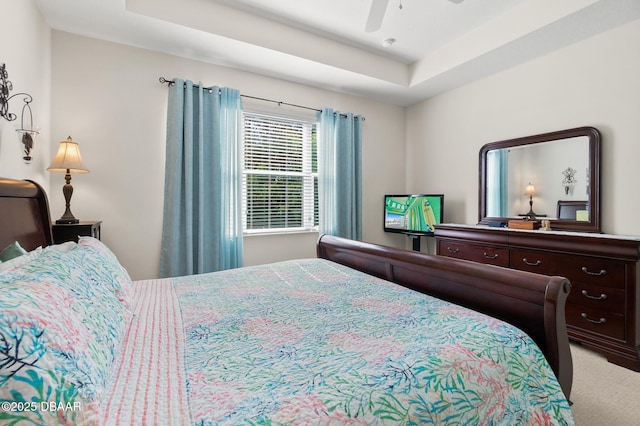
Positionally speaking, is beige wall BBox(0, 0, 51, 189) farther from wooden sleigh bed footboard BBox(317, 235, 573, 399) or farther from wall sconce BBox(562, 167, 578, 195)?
wall sconce BBox(562, 167, 578, 195)

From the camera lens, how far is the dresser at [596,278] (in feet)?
6.95

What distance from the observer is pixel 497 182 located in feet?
11.4

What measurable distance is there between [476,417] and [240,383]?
2.16 feet

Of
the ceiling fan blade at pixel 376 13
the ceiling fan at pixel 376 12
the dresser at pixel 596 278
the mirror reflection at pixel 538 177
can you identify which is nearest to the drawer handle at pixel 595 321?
the dresser at pixel 596 278

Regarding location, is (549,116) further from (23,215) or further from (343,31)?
(23,215)

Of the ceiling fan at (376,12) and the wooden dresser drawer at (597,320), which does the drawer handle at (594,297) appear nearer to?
the wooden dresser drawer at (597,320)

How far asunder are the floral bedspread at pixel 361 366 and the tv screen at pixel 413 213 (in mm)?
2436

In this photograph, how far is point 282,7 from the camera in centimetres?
269

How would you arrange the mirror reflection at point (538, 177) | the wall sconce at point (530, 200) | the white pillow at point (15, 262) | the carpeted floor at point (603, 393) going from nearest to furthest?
1. the white pillow at point (15, 262)
2. the carpeted floor at point (603, 393)
3. the mirror reflection at point (538, 177)
4. the wall sconce at point (530, 200)

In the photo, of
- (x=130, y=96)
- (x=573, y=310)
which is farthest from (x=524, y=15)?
(x=130, y=96)

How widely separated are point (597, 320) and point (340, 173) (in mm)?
2778

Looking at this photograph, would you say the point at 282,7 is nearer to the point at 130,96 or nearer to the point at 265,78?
the point at 265,78

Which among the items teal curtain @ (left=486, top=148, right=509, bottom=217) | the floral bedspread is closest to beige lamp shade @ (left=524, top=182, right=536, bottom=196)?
teal curtain @ (left=486, top=148, right=509, bottom=217)

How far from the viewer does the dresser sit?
212 cm
